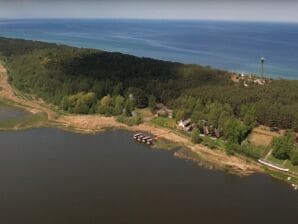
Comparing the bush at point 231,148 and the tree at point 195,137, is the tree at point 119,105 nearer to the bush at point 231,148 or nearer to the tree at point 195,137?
the tree at point 195,137

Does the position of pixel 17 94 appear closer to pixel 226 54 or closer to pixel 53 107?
pixel 53 107

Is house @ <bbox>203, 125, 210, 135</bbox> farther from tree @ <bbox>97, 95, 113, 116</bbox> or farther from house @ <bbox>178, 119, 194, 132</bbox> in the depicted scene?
tree @ <bbox>97, 95, 113, 116</bbox>

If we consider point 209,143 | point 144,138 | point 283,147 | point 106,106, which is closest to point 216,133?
point 209,143

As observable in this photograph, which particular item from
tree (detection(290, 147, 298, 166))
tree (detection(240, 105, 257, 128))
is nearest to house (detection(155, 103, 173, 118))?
tree (detection(240, 105, 257, 128))

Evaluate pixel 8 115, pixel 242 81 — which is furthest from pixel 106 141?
pixel 242 81

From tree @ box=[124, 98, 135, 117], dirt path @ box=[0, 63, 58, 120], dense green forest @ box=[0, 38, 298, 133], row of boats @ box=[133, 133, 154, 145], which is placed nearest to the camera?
row of boats @ box=[133, 133, 154, 145]

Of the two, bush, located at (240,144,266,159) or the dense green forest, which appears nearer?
bush, located at (240,144,266,159)

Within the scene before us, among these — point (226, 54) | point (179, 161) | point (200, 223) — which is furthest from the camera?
point (226, 54)
